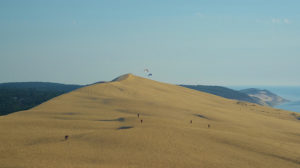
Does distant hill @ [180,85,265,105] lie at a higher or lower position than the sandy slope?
higher

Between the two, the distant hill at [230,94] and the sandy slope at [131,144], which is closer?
the sandy slope at [131,144]

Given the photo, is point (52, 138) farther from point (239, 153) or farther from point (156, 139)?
point (239, 153)

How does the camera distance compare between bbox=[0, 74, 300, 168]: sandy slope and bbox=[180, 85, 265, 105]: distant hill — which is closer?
bbox=[0, 74, 300, 168]: sandy slope

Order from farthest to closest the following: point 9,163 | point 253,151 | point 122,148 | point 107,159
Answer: point 253,151
point 122,148
point 107,159
point 9,163

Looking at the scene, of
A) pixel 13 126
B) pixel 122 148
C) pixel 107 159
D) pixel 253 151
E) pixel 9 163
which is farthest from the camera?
pixel 13 126

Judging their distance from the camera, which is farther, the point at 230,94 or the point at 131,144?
the point at 230,94

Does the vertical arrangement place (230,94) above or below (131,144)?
above

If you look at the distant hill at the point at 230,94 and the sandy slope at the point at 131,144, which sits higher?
the distant hill at the point at 230,94

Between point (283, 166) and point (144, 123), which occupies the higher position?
point (144, 123)

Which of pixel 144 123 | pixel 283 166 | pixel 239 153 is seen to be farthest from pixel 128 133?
pixel 283 166

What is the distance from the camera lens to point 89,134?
24.0m

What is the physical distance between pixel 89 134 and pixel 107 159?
578 centimetres

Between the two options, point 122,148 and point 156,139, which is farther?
point 156,139

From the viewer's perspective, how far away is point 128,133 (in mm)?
23969
